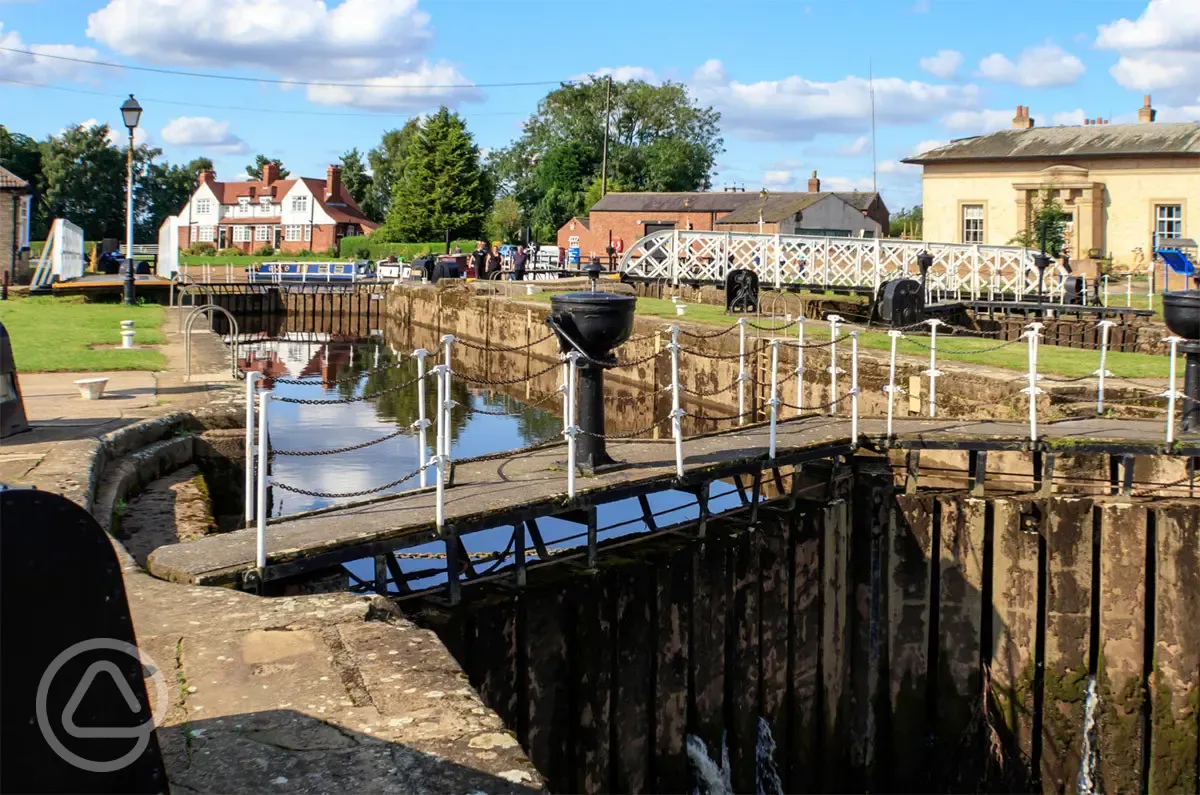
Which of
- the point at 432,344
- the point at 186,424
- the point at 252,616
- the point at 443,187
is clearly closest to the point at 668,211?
the point at 443,187

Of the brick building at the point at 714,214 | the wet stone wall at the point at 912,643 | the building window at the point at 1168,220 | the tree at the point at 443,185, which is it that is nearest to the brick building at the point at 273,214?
the tree at the point at 443,185

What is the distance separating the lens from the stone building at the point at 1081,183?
1758 inches

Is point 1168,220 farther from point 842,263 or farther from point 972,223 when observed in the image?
point 842,263

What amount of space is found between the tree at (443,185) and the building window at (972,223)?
3604 centimetres

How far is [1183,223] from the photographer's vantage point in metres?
44.3

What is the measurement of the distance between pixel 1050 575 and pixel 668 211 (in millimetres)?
63243

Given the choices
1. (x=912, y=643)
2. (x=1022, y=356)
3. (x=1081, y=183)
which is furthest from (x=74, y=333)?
(x=1081, y=183)

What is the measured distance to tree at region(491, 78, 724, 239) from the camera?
94.5 m

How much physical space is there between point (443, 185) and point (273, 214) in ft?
108

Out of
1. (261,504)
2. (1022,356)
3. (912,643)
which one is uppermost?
(1022,356)

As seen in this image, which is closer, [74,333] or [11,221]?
[74,333]

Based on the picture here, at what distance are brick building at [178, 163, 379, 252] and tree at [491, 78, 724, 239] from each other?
45.5 ft

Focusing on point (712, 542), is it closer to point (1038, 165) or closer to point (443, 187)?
point (1038, 165)

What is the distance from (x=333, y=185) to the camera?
334 feet
